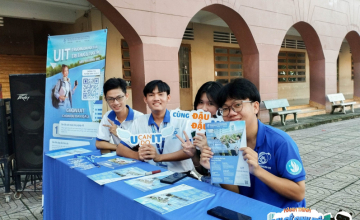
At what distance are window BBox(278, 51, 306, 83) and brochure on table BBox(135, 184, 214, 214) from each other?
13147mm

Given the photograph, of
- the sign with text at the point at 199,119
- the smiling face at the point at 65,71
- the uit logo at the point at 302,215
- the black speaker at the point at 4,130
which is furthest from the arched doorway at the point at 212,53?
the uit logo at the point at 302,215

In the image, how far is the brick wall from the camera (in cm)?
837

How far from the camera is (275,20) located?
888 centimetres

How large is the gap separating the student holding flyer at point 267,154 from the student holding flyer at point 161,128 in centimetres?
81

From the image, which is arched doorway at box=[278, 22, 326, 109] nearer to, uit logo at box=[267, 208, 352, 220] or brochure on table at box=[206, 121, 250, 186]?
brochure on table at box=[206, 121, 250, 186]

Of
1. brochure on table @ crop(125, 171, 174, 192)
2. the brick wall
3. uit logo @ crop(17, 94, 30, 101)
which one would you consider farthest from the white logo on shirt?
the brick wall

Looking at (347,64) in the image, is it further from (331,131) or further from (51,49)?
(51,49)

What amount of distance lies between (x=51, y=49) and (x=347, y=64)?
1868 cm

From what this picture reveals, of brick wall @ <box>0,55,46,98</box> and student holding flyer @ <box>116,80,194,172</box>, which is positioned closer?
student holding flyer @ <box>116,80,194,172</box>

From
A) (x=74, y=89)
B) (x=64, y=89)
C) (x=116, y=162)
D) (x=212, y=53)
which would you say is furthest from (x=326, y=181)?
(x=212, y=53)

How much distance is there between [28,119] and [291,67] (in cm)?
1333

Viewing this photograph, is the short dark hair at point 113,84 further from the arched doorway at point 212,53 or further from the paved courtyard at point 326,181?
the arched doorway at point 212,53

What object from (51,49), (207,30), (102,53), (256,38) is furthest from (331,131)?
(51,49)

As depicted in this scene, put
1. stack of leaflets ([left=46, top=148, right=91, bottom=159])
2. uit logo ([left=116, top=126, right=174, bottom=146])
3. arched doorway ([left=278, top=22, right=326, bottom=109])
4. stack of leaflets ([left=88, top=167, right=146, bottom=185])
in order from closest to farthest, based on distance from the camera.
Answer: stack of leaflets ([left=88, top=167, right=146, bottom=185]) < uit logo ([left=116, top=126, right=174, bottom=146]) < stack of leaflets ([left=46, top=148, right=91, bottom=159]) < arched doorway ([left=278, top=22, right=326, bottom=109])
